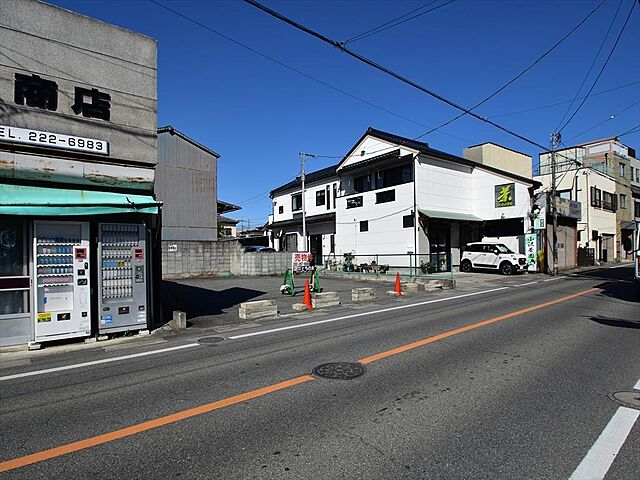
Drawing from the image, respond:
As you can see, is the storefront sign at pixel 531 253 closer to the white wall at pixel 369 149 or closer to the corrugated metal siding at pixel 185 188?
the white wall at pixel 369 149

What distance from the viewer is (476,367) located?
18.1ft

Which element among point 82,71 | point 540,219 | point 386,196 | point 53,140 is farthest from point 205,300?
point 540,219

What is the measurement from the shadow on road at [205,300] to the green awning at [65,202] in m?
3.46

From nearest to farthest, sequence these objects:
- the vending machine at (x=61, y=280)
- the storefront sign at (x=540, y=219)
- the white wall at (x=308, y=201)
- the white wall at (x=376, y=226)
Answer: the vending machine at (x=61, y=280), the storefront sign at (x=540, y=219), the white wall at (x=376, y=226), the white wall at (x=308, y=201)

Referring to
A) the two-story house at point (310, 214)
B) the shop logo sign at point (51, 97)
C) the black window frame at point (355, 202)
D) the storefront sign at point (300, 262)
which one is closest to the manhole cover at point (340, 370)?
the shop logo sign at point (51, 97)

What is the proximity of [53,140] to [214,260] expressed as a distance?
16.3 m

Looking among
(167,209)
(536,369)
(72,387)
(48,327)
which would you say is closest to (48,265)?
(48,327)

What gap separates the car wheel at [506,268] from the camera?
82.0ft

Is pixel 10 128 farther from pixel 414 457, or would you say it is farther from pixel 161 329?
pixel 414 457

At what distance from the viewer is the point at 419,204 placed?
25.5 m

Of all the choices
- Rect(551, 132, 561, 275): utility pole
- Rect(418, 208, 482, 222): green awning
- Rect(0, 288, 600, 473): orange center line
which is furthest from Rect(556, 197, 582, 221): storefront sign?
Rect(0, 288, 600, 473): orange center line

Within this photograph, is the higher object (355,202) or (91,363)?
(355,202)

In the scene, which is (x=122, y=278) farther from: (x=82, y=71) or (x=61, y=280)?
(x=82, y=71)

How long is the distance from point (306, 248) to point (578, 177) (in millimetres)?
26759
